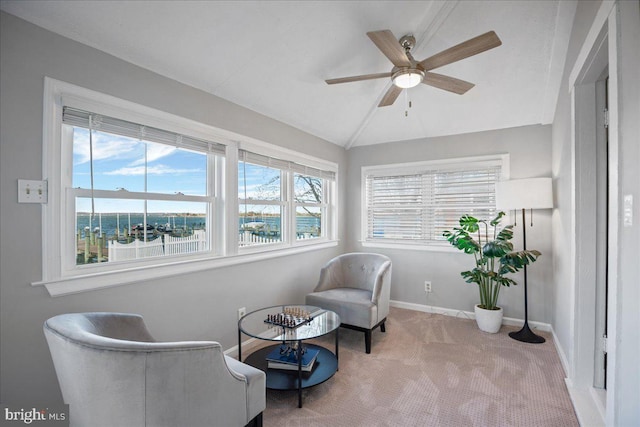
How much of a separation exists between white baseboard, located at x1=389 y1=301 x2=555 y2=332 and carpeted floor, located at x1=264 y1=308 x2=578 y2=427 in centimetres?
18

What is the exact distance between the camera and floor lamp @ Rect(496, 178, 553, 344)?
10.1 feet

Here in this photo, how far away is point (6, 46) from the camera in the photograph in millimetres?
1593

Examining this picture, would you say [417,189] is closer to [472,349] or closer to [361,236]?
[361,236]

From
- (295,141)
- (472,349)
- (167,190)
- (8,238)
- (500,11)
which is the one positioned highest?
(500,11)

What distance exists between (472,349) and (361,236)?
2.07 meters

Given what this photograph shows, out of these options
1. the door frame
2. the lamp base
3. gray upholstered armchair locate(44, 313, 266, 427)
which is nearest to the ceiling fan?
the door frame

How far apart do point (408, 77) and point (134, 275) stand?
7.87ft

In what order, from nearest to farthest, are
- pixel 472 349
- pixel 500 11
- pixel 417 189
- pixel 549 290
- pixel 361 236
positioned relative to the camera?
pixel 500 11 → pixel 472 349 → pixel 549 290 → pixel 417 189 → pixel 361 236

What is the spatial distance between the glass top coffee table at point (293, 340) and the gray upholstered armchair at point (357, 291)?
397mm

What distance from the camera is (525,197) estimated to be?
3.10 meters

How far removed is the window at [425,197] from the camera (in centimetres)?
381

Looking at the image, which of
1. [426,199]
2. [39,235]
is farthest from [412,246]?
[39,235]

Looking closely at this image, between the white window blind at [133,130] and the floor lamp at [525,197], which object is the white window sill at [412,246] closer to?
the floor lamp at [525,197]

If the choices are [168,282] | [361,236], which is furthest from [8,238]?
[361,236]
